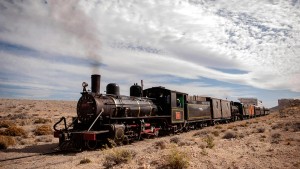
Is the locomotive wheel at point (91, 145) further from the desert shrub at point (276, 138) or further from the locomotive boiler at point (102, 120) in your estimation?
the desert shrub at point (276, 138)

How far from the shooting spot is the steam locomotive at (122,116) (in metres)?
12.6

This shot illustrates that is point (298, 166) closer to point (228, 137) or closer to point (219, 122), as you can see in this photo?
point (228, 137)

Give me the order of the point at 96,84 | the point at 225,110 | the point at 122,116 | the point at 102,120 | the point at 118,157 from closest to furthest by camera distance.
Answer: the point at 118,157
the point at 102,120
the point at 96,84
the point at 122,116
the point at 225,110

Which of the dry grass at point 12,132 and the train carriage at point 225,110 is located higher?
the train carriage at point 225,110

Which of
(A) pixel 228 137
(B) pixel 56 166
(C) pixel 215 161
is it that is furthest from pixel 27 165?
(A) pixel 228 137

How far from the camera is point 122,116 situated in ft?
47.0

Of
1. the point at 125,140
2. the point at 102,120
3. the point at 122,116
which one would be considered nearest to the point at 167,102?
the point at 122,116

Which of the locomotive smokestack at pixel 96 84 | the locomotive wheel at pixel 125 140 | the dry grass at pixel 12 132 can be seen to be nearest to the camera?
the locomotive smokestack at pixel 96 84

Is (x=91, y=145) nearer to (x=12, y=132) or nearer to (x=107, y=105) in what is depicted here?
(x=107, y=105)

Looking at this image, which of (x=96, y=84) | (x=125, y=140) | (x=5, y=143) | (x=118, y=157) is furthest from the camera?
(x=125, y=140)

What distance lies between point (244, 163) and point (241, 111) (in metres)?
36.5

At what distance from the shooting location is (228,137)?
15.6m

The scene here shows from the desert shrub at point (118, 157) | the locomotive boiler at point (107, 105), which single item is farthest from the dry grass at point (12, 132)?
the desert shrub at point (118, 157)

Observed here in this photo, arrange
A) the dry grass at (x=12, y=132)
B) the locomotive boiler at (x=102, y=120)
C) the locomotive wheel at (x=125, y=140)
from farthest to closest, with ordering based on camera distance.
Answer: the dry grass at (x=12, y=132)
the locomotive wheel at (x=125, y=140)
the locomotive boiler at (x=102, y=120)
